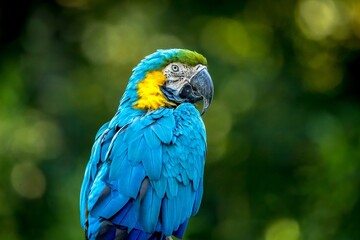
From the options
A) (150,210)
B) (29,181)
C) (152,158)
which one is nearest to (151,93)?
(152,158)

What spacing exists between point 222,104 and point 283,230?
1.30 m

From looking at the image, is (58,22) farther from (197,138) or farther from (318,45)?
(197,138)

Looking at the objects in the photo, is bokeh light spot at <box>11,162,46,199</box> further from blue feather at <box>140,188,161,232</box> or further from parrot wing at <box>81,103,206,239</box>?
blue feather at <box>140,188,161,232</box>

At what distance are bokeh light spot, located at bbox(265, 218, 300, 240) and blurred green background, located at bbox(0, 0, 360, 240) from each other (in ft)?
0.05

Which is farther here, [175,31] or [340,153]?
[175,31]

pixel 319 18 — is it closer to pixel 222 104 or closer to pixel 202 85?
pixel 222 104

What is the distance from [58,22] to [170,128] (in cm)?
510

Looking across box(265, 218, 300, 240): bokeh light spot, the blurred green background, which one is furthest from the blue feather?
box(265, 218, 300, 240): bokeh light spot

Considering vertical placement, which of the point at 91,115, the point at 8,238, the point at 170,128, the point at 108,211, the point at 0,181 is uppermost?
the point at 170,128

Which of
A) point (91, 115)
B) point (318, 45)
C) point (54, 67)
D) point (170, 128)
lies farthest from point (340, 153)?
point (170, 128)

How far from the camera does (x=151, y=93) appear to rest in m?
4.57

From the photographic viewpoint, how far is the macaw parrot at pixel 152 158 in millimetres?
4027

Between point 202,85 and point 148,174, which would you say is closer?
point 148,174

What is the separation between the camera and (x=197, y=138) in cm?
443
